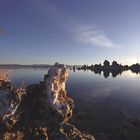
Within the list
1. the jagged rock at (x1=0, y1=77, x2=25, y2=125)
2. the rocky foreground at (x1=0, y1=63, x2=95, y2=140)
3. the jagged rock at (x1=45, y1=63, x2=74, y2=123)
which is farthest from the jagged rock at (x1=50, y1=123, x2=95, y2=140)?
the jagged rock at (x1=0, y1=77, x2=25, y2=125)

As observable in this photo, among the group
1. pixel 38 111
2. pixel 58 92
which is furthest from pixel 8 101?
pixel 58 92

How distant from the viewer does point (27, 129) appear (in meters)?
24.1

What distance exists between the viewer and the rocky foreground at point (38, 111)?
75.2 ft

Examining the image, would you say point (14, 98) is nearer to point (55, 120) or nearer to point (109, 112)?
point (55, 120)

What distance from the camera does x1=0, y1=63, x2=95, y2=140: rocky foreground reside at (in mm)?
22906

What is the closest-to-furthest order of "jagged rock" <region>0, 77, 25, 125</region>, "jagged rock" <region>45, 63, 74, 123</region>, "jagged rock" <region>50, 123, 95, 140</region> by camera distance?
1. "jagged rock" <region>0, 77, 25, 125</region>
2. "jagged rock" <region>50, 123, 95, 140</region>
3. "jagged rock" <region>45, 63, 74, 123</region>

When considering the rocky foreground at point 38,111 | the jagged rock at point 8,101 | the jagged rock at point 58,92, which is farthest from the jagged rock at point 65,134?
the jagged rock at point 8,101

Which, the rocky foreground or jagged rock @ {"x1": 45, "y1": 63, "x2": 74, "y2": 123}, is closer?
the rocky foreground

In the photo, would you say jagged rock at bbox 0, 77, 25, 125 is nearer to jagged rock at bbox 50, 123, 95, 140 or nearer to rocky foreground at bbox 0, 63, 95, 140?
rocky foreground at bbox 0, 63, 95, 140

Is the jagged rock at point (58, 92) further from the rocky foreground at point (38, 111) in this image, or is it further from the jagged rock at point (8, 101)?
the jagged rock at point (8, 101)

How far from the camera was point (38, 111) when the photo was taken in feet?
91.9

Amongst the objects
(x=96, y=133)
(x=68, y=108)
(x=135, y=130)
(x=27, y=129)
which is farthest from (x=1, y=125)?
(x=135, y=130)

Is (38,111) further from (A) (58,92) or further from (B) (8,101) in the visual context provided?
(B) (8,101)

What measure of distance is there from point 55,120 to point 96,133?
987 centimetres
